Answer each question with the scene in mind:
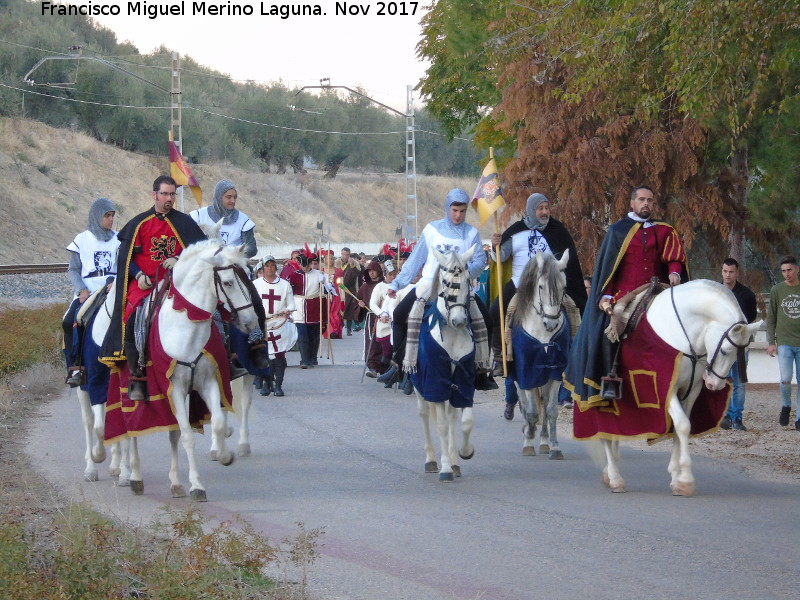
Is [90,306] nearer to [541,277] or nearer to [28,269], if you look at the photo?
[541,277]

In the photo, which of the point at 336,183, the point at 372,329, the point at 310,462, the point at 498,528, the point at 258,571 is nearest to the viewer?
the point at 258,571

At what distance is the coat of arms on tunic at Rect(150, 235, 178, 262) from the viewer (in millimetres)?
11273

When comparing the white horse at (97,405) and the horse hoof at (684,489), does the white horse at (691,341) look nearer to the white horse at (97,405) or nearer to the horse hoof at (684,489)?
the horse hoof at (684,489)

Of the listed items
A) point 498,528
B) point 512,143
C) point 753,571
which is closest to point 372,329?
point 512,143

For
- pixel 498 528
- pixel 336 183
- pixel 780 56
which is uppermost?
pixel 336 183

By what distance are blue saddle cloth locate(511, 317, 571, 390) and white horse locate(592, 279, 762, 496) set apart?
1816 mm

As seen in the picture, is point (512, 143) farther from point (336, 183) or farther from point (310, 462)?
point (336, 183)

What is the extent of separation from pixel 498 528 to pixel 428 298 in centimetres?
298

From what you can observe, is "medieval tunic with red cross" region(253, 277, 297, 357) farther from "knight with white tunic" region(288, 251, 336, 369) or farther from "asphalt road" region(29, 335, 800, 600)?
"knight with white tunic" region(288, 251, 336, 369)

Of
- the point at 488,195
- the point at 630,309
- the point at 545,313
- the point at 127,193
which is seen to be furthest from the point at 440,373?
the point at 127,193

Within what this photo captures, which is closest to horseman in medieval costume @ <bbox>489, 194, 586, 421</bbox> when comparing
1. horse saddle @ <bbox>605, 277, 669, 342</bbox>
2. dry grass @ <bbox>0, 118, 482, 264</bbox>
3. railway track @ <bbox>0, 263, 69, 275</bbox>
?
horse saddle @ <bbox>605, 277, 669, 342</bbox>

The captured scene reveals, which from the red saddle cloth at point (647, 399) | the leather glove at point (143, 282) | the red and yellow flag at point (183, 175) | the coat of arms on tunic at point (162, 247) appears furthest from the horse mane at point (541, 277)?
the red and yellow flag at point (183, 175)

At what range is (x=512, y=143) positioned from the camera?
97.3 feet

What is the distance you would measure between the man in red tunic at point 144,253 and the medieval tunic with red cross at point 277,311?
8468mm
